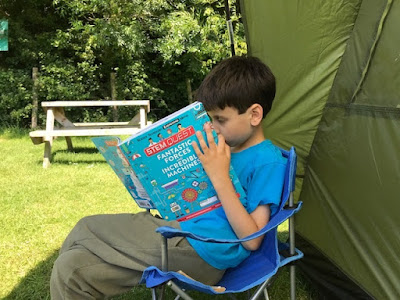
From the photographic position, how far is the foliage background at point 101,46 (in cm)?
918

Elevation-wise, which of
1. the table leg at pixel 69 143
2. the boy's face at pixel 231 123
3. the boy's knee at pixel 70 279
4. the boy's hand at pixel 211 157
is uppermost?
the boy's face at pixel 231 123

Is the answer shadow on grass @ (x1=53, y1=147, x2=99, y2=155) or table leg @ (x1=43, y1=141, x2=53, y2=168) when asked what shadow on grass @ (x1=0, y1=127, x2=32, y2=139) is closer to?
shadow on grass @ (x1=53, y1=147, x2=99, y2=155)

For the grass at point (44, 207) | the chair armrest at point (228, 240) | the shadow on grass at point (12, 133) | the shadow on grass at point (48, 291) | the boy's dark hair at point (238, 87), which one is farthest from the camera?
the shadow on grass at point (12, 133)

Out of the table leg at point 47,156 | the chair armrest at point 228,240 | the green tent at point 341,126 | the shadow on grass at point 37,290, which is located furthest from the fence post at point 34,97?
the chair armrest at point 228,240

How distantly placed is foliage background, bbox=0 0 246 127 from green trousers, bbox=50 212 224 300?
7759 millimetres

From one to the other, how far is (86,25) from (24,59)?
168 centimetres

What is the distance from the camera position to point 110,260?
1.45m

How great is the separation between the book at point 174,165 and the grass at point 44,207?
3.33ft

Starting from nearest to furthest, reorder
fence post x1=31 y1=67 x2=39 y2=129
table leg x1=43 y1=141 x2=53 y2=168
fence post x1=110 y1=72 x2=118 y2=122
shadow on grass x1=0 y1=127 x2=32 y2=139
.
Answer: table leg x1=43 y1=141 x2=53 y2=168, shadow on grass x1=0 y1=127 x2=32 y2=139, fence post x1=31 y1=67 x2=39 y2=129, fence post x1=110 y1=72 x2=118 y2=122

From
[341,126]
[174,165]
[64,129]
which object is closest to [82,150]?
[64,129]

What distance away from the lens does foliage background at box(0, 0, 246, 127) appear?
30.1 ft

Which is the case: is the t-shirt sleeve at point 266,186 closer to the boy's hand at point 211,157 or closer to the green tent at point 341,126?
the boy's hand at point 211,157

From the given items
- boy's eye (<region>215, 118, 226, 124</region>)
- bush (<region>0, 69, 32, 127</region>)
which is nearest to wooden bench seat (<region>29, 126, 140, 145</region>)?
bush (<region>0, 69, 32, 127</region>)

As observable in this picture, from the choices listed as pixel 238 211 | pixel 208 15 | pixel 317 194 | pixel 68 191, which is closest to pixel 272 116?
pixel 317 194
